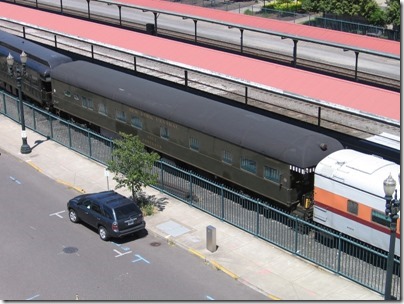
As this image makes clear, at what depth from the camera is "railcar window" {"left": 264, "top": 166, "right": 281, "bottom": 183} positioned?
26.4 metres

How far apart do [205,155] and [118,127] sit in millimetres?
7087

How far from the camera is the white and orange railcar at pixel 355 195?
23.1 meters

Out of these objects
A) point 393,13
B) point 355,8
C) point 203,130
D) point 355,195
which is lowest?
point 355,195

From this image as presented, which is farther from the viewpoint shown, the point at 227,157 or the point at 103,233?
the point at 227,157

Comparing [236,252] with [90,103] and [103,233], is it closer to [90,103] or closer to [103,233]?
[103,233]

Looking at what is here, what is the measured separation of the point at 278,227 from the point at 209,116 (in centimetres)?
638

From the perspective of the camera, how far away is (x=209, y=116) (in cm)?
2991

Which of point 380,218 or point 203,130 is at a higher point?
point 203,130

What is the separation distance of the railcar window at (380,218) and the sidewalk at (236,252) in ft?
7.41

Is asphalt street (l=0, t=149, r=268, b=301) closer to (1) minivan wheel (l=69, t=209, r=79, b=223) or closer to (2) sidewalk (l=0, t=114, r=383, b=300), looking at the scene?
(1) minivan wheel (l=69, t=209, r=79, b=223)

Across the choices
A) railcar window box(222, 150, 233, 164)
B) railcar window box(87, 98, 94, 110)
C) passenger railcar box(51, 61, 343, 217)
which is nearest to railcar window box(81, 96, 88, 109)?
passenger railcar box(51, 61, 343, 217)

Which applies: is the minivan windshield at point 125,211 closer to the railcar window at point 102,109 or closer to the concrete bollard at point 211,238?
the concrete bollard at point 211,238

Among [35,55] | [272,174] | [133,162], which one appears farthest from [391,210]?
[35,55]

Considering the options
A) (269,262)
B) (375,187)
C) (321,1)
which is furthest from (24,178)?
(321,1)
